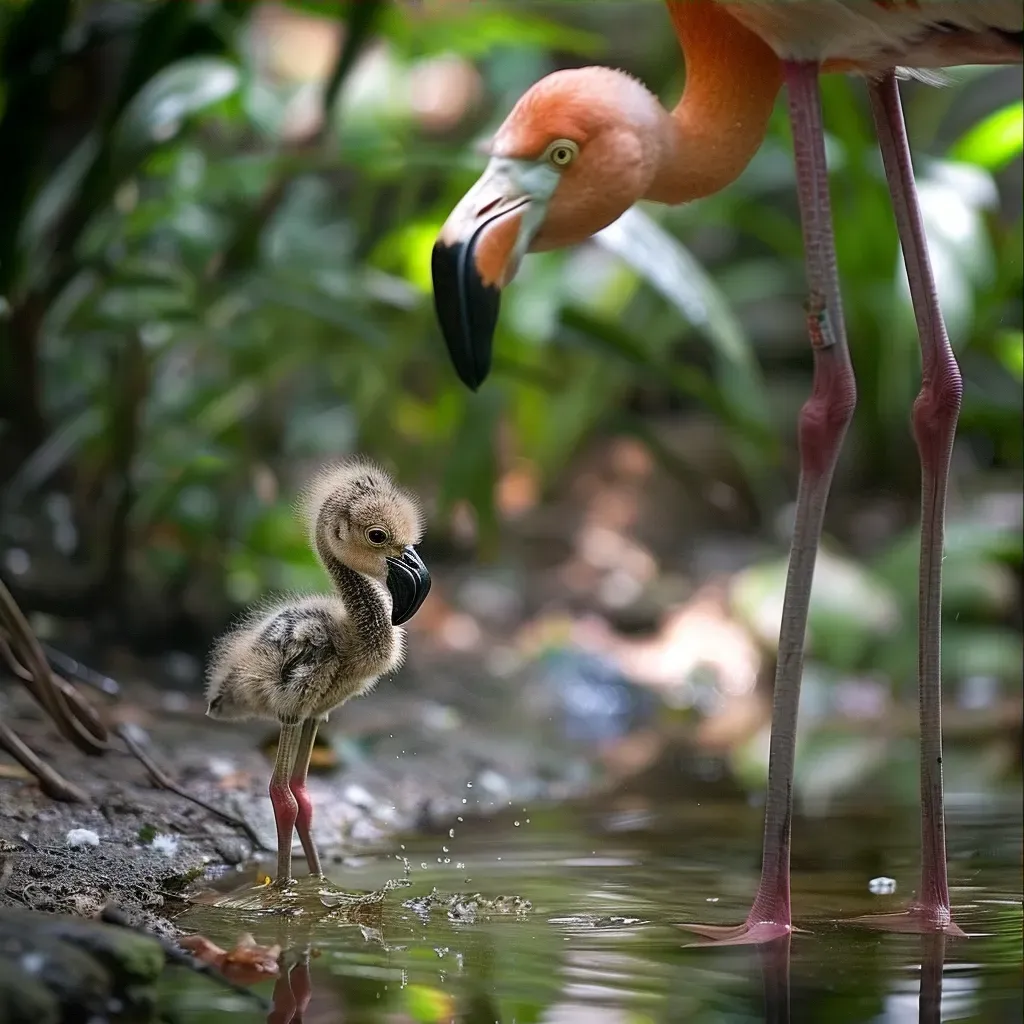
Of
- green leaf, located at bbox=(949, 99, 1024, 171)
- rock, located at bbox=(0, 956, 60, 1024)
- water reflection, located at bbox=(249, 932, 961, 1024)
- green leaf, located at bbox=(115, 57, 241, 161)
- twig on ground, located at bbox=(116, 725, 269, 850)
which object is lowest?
rock, located at bbox=(0, 956, 60, 1024)

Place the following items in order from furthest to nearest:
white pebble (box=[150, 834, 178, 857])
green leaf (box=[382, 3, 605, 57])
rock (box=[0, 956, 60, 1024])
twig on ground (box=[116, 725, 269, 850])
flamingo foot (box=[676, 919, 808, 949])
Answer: green leaf (box=[382, 3, 605, 57])
twig on ground (box=[116, 725, 269, 850])
white pebble (box=[150, 834, 178, 857])
flamingo foot (box=[676, 919, 808, 949])
rock (box=[0, 956, 60, 1024])

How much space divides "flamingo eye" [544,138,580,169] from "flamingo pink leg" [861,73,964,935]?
1.58ft

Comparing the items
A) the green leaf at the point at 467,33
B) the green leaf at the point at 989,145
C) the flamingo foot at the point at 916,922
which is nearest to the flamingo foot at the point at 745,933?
the flamingo foot at the point at 916,922

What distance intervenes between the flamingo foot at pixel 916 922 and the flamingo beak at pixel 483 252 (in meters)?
0.85

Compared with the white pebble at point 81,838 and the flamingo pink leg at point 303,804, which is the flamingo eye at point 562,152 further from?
the white pebble at point 81,838

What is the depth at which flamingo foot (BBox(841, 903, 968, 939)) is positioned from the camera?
6.25 feet

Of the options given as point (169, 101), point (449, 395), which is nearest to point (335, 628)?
point (169, 101)

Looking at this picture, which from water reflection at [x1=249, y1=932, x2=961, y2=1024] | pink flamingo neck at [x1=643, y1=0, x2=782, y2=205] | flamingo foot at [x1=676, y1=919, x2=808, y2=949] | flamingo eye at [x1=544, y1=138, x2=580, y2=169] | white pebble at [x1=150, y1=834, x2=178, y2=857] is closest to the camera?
water reflection at [x1=249, y1=932, x2=961, y2=1024]

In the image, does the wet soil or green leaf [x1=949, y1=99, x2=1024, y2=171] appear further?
green leaf [x1=949, y1=99, x2=1024, y2=171]

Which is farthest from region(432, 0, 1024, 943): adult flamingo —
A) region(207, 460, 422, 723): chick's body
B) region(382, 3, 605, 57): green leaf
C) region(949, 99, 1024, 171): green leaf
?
region(382, 3, 605, 57): green leaf

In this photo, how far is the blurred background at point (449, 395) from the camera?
146 inches

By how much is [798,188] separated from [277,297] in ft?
6.66

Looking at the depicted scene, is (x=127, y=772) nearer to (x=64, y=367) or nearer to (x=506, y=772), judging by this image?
(x=506, y=772)

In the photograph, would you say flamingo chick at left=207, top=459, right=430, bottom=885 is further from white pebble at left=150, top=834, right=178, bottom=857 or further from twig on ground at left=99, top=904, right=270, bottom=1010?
twig on ground at left=99, top=904, right=270, bottom=1010
